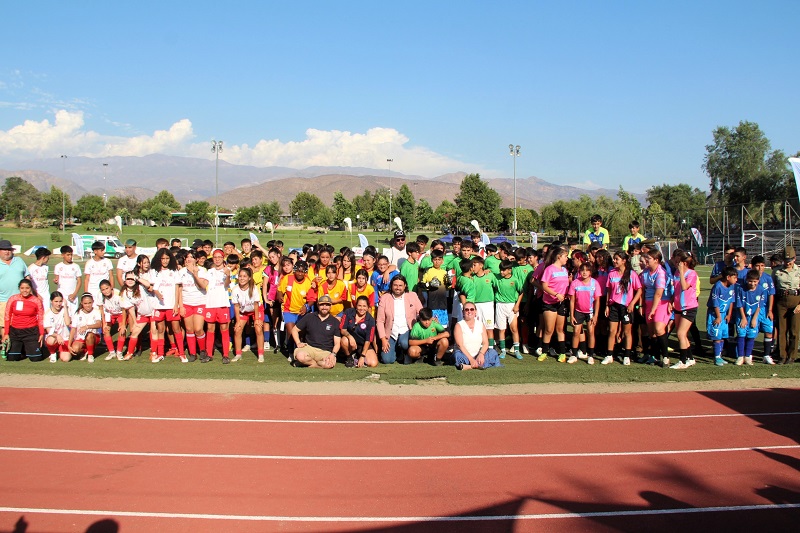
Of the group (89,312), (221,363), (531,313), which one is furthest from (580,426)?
(89,312)

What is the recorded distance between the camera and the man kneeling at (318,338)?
1009cm

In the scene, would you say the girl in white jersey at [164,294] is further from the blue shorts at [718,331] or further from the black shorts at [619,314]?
the blue shorts at [718,331]

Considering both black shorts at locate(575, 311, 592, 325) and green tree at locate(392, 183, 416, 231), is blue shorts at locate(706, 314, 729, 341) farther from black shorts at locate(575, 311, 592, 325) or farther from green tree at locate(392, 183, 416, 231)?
green tree at locate(392, 183, 416, 231)

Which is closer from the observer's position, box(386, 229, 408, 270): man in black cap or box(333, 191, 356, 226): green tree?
box(386, 229, 408, 270): man in black cap

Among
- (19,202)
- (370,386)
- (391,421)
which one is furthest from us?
(19,202)

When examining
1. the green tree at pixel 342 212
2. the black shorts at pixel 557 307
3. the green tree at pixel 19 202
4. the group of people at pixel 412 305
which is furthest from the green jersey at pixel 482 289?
the green tree at pixel 342 212

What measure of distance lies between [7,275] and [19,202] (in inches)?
3703

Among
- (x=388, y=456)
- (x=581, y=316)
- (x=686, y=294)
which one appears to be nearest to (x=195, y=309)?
(x=388, y=456)

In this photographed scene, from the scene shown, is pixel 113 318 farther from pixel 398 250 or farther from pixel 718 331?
pixel 718 331

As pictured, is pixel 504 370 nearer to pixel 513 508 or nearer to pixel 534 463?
pixel 534 463

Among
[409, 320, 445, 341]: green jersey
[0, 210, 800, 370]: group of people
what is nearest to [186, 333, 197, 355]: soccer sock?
[0, 210, 800, 370]: group of people

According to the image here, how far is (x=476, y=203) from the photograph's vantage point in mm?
83750

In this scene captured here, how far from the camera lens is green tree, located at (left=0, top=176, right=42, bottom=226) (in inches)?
3309

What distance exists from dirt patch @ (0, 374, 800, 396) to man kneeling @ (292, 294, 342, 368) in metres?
0.71
